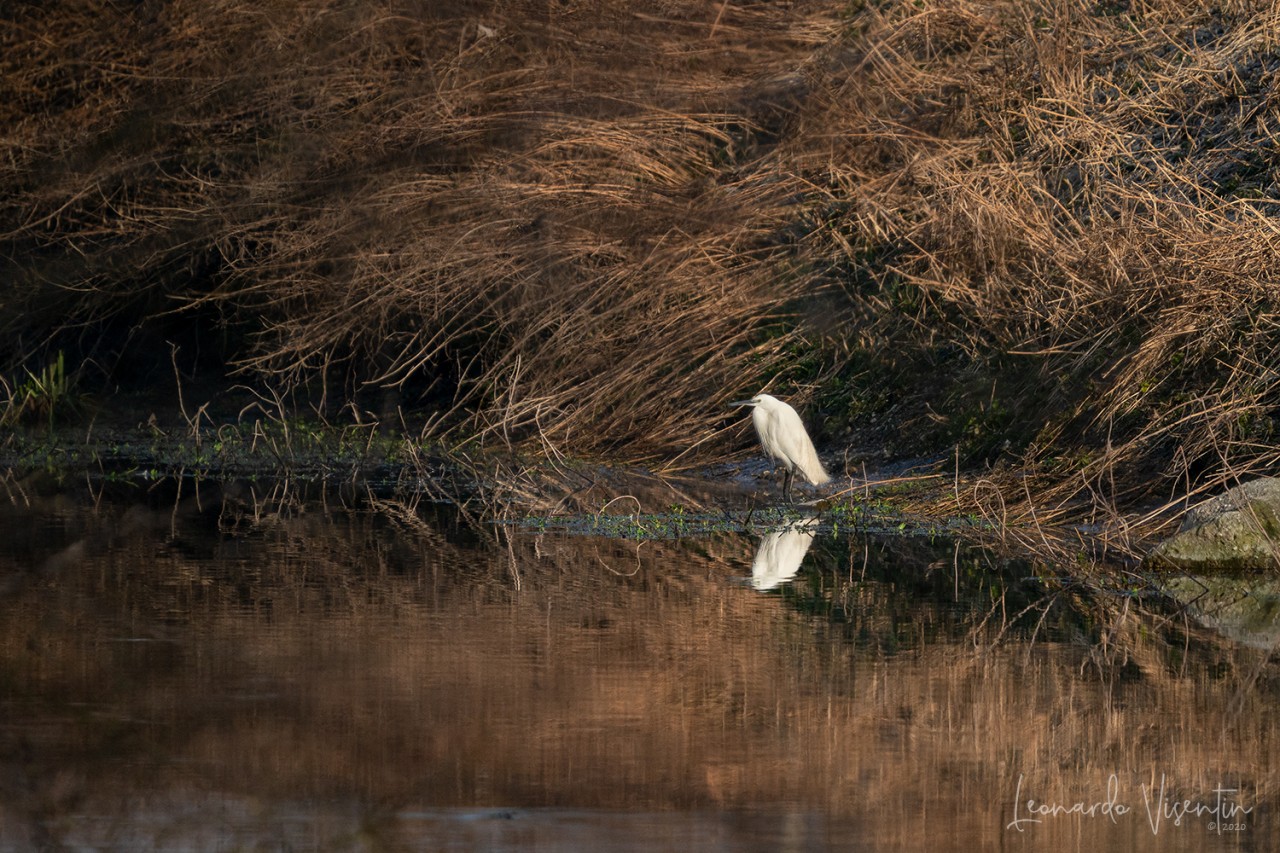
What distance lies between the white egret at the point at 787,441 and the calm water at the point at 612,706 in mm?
2525

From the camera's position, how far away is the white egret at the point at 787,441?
12516 millimetres

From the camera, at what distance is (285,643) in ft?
24.5

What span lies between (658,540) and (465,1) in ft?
26.0

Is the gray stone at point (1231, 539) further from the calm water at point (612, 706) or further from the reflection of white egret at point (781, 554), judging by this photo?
the reflection of white egret at point (781, 554)

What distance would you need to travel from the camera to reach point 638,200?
1582 centimetres

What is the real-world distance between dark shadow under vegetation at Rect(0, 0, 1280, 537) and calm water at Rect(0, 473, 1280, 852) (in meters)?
3.93

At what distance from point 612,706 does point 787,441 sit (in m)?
6.29

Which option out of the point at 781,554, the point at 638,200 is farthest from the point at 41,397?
the point at 781,554

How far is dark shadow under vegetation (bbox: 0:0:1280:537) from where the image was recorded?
13.7m

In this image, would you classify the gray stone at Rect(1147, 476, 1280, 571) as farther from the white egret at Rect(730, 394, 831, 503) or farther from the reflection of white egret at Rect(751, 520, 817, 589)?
the white egret at Rect(730, 394, 831, 503)

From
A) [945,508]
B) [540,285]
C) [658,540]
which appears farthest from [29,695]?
[540,285]

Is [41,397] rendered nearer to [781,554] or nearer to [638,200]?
[638,200]

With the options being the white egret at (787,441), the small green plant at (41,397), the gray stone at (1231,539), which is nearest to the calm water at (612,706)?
the gray stone at (1231,539)

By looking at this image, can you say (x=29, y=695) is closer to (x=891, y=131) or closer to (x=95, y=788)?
(x=95, y=788)
